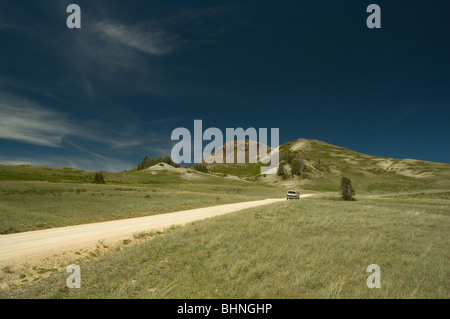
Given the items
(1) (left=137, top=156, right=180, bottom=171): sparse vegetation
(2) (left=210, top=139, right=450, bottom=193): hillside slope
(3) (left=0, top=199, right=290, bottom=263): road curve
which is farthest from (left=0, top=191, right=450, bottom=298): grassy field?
(1) (left=137, top=156, right=180, bottom=171): sparse vegetation

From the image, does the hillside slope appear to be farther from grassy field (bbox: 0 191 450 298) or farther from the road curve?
the road curve

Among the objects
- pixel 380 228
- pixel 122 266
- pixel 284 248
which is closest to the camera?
pixel 122 266

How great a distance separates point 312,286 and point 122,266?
631 centimetres

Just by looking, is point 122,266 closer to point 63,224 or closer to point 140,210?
point 63,224

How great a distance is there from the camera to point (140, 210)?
25922 millimetres

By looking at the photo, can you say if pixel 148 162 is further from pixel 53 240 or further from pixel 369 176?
pixel 53 240

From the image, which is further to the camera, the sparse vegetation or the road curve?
the sparse vegetation

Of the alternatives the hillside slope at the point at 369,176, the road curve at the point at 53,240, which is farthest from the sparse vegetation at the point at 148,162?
the road curve at the point at 53,240

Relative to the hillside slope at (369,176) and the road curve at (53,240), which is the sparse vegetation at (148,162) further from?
the road curve at (53,240)

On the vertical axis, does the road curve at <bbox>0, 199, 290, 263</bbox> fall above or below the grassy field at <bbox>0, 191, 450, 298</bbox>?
below

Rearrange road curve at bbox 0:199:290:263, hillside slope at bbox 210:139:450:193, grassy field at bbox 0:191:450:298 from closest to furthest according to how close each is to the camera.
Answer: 1. grassy field at bbox 0:191:450:298
2. road curve at bbox 0:199:290:263
3. hillside slope at bbox 210:139:450:193

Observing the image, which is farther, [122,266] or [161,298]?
[122,266]
